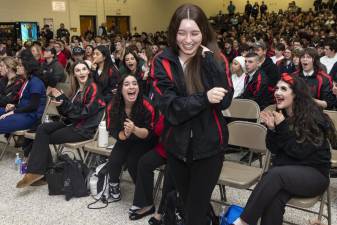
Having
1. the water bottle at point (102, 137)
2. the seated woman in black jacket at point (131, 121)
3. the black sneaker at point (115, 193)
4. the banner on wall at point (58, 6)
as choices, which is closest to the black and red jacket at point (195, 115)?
the seated woman in black jacket at point (131, 121)

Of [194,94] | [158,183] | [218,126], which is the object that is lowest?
[158,183]

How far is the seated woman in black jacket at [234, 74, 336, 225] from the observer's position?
8.33 ft

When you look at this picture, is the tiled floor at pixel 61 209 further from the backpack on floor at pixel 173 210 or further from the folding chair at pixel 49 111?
the folding chair at pixel 49 111

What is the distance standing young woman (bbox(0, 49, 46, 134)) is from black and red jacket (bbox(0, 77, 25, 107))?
38 centimetres

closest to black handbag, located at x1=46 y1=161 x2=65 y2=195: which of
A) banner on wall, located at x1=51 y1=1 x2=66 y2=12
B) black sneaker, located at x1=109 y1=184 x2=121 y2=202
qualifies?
black sneaker, located at x1=109 y1=184 x2=121 y2=202

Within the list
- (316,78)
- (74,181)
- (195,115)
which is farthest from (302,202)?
(316,78)

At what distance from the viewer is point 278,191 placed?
2.56 metres

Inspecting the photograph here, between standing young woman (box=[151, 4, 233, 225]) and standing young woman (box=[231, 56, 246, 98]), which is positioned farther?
standing young woman (box=[231, 56, 246, 98])

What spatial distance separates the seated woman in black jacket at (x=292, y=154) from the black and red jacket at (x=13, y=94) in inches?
141

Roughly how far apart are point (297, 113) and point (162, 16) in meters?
20.7

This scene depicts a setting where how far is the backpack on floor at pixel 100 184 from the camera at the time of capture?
3.70 metres

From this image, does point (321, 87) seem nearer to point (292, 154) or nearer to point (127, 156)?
point (292, 154)

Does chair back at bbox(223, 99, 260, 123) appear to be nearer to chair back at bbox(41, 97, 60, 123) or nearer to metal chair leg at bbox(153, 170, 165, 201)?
metal chair leg at bbox(153, 170, 165, 201)

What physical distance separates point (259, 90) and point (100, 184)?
2.29 metres
